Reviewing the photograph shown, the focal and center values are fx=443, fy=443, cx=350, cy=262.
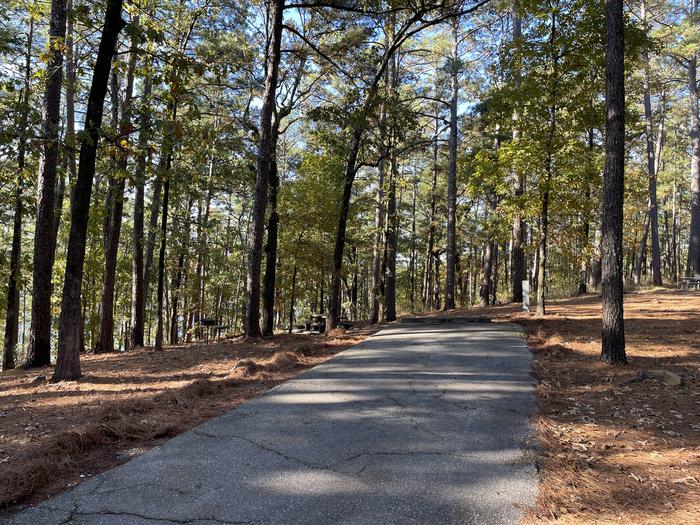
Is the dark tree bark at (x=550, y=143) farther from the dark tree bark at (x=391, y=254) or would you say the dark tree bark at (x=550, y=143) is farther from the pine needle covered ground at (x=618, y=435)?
the dark tree bark at (x=391, y=254)

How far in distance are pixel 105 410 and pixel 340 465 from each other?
2.67 metres

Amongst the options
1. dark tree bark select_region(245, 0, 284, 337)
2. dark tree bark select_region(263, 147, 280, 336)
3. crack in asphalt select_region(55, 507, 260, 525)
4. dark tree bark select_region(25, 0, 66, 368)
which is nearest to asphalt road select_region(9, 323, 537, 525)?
crack in asphalt select_region(55, 507, 260, 525)

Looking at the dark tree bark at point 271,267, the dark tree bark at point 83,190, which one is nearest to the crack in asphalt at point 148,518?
the dark tree bark at point 83,190

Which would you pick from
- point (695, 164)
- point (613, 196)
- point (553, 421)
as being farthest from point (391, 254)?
point (695, 164)

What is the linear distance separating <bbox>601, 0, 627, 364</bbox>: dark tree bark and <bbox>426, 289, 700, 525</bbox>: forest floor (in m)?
0.48

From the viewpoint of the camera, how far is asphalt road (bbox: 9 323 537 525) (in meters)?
2.71

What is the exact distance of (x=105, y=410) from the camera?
4.51m

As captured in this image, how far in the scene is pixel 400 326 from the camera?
13.0 metres

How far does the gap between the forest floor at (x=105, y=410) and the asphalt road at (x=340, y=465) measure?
28 centimetres

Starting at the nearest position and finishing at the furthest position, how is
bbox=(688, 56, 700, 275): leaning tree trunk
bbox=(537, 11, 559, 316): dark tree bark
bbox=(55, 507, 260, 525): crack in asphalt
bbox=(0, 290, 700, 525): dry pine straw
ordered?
bbox=(55, 507, 260, 525): crack in asphalt
bbox=(0, 290, 700, 525): dry pine straw
bbox=(537, 11, 559, 316): dark tree bark
bbox=(688, 56, 700, 275): leaning tree trunk

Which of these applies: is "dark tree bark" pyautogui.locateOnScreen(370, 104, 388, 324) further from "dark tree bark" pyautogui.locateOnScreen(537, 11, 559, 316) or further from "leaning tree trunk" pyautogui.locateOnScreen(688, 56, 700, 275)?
"leaning tree trunk" pyautogui.locateOnScreen(688, 56, 700, 275)

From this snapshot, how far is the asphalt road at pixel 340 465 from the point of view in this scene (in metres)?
2.71

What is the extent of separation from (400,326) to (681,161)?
113 feet

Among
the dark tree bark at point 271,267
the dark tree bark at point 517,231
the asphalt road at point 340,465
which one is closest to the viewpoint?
the asphalt road at point 340,465
